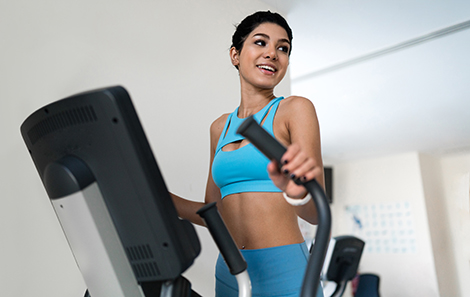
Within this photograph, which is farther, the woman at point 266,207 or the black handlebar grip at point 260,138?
the woman at point 266,207

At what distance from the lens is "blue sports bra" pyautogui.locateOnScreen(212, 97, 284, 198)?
0.98 metres

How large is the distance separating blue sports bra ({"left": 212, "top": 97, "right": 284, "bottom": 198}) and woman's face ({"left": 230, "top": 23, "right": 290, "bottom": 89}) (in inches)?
4.8

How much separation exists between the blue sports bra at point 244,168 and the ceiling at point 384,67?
5.42 ft

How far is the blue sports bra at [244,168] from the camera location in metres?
0.98

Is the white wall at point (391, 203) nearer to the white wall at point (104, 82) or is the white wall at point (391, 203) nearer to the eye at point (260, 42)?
the white wall at point (104, 82)

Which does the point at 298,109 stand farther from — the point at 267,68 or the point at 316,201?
the point at 316,201

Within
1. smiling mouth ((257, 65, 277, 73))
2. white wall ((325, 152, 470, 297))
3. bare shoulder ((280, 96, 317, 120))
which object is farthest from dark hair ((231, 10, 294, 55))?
white wall ((325, 152, 470, 297))

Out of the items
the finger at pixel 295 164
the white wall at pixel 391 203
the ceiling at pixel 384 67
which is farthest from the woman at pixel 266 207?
the white wall at pixel 391 203

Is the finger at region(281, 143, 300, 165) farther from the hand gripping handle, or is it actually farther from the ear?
the ear

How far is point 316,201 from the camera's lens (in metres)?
0.62

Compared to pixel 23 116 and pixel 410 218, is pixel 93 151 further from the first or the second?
pixel 410 218

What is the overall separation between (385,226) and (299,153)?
5.93 m

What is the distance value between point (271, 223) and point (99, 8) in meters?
1.13

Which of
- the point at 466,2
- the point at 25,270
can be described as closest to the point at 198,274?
the point at 25,270
